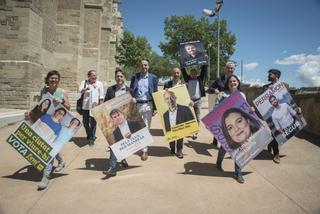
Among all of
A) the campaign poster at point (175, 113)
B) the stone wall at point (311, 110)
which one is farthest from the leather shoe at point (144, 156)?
the stone wall at point (311, 110)

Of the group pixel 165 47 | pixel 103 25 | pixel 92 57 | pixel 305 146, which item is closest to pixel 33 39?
pixel 92 57

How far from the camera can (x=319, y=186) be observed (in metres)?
4.49

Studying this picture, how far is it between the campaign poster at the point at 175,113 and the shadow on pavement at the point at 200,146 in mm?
950

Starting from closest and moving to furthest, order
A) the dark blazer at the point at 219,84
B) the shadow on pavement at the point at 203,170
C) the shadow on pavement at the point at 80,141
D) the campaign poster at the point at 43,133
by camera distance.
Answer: the campaign poster at the point at 43,133 → the shadow on pavement at the point at 203,170 → the dark blazer at the point at 219,84 → the shadow on pavement at the point at 80,141

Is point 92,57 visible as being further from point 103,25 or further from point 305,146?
point 305,146

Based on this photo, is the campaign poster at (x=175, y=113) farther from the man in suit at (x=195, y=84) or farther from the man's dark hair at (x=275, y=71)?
the man's dark hair at (x=275, y=71)

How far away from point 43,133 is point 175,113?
98.2 inches

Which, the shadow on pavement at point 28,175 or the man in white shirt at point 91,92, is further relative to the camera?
the man in white shirt at point 91,92

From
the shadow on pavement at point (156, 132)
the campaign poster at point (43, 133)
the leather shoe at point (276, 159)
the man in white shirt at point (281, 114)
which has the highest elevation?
the man in white shirt at point (281, 114)

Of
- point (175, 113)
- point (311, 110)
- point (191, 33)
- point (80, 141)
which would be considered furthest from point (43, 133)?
point (191, 33)

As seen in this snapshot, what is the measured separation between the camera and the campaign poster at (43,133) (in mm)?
4531

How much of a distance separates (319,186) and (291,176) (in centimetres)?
54

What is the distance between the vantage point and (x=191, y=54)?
707 centimetres

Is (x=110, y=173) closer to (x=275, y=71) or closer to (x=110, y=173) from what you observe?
(x=110, y=173)
